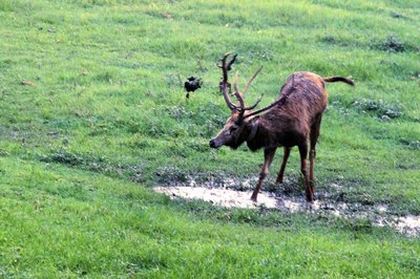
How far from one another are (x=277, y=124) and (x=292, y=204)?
3.65 feet

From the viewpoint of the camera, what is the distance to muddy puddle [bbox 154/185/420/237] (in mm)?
11688

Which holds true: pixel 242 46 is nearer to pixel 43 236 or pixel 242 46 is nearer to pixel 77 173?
pixel 77 173

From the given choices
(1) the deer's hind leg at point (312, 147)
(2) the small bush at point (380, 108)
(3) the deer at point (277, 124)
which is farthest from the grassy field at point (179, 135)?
(3) the deer at point (277, 124)

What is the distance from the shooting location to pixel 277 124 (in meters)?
12.4

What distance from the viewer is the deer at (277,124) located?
477 inches

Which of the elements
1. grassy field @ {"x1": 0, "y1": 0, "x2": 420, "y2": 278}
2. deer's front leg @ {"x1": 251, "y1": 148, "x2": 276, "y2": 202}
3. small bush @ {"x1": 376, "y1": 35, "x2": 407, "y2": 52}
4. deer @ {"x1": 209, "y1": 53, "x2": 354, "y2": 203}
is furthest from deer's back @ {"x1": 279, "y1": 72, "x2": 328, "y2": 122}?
small bush @ {"x1": 376, "y1": 35, "x2": 407, "y2": 52}

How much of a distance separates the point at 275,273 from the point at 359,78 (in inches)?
422

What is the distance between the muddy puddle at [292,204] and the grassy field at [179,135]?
29cm

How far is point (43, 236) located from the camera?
9.13 meters

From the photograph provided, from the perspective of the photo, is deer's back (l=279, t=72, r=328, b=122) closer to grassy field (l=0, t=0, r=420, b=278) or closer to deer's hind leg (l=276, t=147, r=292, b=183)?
deer's hind leg (l=276, t=147, r=292, b=183)

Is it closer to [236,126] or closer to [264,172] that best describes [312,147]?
[264,172]

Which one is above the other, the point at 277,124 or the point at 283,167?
the point at 277,124

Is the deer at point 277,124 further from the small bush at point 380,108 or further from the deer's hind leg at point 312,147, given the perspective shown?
the small bush at point 380,108

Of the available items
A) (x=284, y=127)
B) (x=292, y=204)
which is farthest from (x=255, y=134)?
(x=292, y=204)
